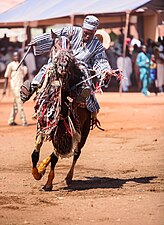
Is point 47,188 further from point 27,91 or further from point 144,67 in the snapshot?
point 144,67

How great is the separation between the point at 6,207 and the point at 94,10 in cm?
1749

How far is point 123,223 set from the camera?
20.5ft

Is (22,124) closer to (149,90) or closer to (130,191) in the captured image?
(130,191)

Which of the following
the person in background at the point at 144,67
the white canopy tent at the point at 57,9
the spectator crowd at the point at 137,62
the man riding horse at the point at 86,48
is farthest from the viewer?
the spectator crowd at the point at 137,62

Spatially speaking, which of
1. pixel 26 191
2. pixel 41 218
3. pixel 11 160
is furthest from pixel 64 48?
pixel 11 160

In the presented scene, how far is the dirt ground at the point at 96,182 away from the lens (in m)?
6.62

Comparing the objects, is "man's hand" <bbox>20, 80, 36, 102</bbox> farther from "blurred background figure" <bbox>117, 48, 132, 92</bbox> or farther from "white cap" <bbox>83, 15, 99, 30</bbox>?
"blurred background figure" <bbox>117, 48, 132, 92</bbox>

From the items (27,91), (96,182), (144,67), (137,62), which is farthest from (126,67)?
(27,91)

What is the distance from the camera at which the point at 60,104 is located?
312 inches

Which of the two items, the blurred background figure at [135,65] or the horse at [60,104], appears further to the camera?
the blurred background figure at [135,65]

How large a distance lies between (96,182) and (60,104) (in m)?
1.24

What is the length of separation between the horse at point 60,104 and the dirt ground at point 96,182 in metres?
0.52

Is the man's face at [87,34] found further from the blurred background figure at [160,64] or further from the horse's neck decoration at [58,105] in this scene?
the blurred background figure at [160,64]

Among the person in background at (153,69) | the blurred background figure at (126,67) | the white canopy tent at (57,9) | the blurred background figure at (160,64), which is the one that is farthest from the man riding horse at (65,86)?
the blurred background figure at (126,67)
